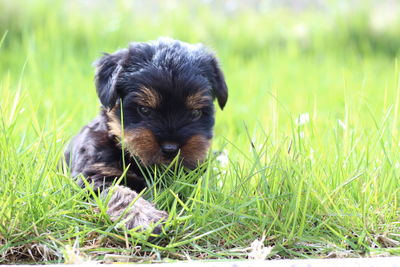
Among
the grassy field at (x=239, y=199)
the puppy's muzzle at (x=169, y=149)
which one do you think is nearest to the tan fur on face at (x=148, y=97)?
the puppy's muzzle at (x=169, y=149)

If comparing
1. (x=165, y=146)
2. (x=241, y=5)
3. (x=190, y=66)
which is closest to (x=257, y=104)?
(x=190, y=66)

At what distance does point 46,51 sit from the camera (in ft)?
26.9

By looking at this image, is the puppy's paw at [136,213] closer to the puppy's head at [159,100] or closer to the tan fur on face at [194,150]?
the puppy's head at [159,100]

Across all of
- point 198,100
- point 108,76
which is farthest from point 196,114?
point 108,76

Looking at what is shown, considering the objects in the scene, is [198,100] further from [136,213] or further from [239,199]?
[136,213]

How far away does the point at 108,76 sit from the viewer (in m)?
4.41

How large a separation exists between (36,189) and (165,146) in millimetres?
924

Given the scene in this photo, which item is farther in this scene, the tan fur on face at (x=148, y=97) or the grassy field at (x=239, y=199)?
the tan fur on face at (x=148, y=97)

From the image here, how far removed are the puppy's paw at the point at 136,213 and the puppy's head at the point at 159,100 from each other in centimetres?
39

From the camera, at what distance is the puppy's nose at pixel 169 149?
156 inches

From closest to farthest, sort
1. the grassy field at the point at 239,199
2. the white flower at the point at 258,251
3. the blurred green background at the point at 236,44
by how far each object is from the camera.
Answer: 1. the white flower at the point at 258,251
2. the grassy field at the point at 239,199
3. the blurred green background at the point at 236,44

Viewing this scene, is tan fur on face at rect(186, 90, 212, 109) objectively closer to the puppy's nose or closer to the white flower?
the puppy's nose

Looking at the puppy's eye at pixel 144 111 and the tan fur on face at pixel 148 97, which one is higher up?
the tan fur on face at pixel 148 97

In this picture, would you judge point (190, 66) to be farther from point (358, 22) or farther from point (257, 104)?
point (358, 22)
